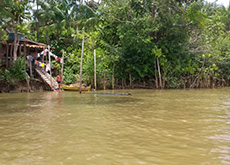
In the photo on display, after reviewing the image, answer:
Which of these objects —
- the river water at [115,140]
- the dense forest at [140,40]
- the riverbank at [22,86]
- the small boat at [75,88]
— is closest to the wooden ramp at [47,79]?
the riverbank at [22,86]

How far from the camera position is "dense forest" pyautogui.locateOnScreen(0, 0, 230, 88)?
22.4m

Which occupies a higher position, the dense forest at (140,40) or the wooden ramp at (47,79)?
the dense forest at (140,40)

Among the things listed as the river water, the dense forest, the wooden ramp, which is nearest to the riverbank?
the wooden ramp

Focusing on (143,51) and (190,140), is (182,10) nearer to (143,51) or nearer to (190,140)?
(143,51)

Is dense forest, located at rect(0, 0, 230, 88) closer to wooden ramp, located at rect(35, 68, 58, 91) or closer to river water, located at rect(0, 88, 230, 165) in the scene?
wooden ramp, located at rect(35, 68, 58, 91)

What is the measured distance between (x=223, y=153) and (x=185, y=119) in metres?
2.76

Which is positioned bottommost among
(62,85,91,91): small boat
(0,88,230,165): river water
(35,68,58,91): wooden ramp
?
(0,88,230,165): river water

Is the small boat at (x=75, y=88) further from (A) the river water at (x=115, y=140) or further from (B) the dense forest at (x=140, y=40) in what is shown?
(A) the river water at (x=115, y=140)

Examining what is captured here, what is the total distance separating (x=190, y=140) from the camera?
170 inches

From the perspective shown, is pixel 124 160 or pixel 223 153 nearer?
pixel 124 160

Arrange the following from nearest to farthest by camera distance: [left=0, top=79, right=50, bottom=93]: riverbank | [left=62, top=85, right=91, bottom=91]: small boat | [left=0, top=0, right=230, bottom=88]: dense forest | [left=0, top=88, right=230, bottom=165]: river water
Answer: [left=0, top=88, right=230, bottom=165]: river water
[left=0, top=79, right=50, bottom=93]: riverbank
[left=62, top=85, right=91, bottom=91]: small boat
[left=0, top=0, right=230, bottom=88]: dense forest

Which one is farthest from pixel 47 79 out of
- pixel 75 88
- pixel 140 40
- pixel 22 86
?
pixel 140 40

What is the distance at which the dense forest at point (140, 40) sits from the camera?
881 inches

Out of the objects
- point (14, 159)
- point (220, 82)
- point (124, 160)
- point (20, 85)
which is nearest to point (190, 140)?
point (124, 160)
